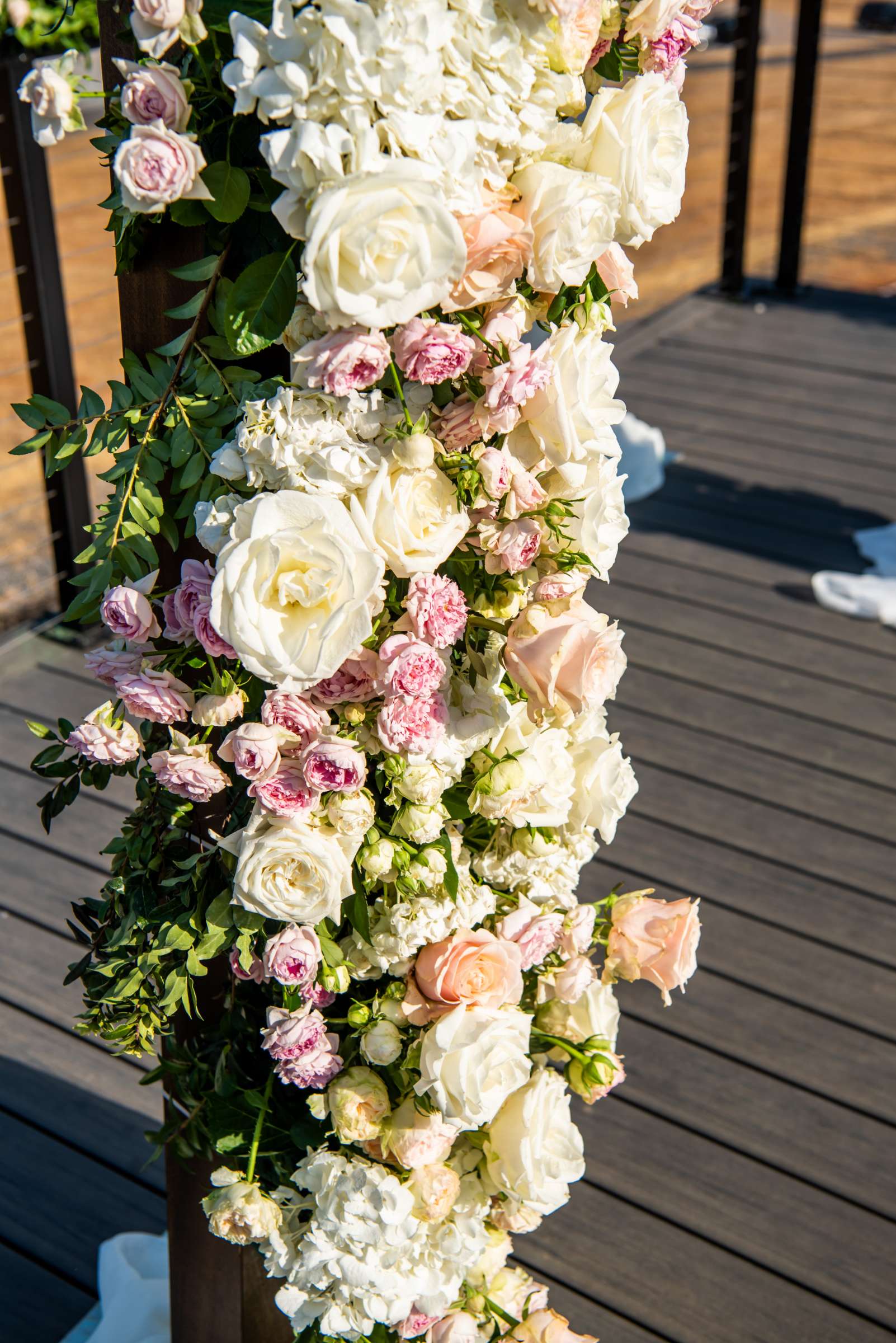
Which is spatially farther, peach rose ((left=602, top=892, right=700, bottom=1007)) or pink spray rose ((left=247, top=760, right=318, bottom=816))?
peach rose ((left=602, top=892, right=700, bottom=1007))

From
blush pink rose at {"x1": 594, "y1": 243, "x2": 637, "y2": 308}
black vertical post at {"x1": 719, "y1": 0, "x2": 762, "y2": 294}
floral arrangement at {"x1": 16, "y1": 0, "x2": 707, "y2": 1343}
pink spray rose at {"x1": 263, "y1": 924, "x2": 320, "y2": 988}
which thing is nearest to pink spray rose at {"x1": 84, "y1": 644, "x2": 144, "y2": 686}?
floral arrangement at {"x1": 16, "y1": 0, "x2": 707, "y2": 1343}

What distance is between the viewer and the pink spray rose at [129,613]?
90 cm

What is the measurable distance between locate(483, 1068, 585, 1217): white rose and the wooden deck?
65cm

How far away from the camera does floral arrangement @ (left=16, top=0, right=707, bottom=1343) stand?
0.77m

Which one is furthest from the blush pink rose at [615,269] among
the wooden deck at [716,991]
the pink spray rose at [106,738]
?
the wooden deck at [716,991]

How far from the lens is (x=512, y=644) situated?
36.4 inches

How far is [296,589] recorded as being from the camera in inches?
31.3

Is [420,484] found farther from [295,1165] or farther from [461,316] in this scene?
[295,1165]

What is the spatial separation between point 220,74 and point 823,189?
28.3 ft

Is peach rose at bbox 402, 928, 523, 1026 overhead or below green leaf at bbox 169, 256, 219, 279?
below

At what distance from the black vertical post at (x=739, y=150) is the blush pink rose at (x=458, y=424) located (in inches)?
159

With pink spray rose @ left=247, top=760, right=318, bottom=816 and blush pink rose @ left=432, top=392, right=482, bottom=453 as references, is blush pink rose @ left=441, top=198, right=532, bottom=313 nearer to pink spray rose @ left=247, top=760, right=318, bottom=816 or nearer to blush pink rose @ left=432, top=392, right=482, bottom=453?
blush pink rose @ left=432, top=392, right=482, bottom=453

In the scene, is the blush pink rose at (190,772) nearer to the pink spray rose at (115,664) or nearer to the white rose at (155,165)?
the pink spray rose at (115,664)

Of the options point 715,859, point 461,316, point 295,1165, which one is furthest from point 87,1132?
point 461,316
